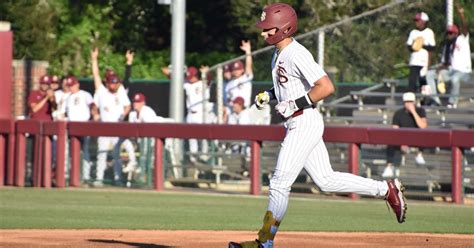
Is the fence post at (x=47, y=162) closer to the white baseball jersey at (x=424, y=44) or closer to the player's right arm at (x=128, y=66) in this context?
the player's right arm at (x=128, y=66)

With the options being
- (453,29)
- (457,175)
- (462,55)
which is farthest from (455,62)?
(457,175)

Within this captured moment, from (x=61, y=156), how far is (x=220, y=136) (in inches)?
110

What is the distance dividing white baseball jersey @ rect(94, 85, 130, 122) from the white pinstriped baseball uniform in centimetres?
1162

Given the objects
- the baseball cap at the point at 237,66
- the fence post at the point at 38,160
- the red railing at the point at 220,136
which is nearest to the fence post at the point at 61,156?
the red railing at the point at 220,136

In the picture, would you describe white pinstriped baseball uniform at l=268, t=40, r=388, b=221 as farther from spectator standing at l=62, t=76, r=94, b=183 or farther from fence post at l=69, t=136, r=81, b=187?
spectator standing at l=62, t=76, r=94, b=183

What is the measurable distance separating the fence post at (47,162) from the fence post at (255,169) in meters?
3.55

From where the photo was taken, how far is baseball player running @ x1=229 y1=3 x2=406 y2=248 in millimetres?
10906

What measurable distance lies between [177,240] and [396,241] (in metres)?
2.13

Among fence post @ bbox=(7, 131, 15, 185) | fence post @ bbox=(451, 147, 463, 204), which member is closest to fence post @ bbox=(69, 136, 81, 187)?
fence post @ bbox=(7, 131, 15, 185)

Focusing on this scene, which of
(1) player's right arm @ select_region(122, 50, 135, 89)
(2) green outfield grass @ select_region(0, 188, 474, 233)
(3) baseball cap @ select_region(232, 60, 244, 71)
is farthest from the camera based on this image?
(1) player's right arm @ select_region(122, 50, 135, 89)

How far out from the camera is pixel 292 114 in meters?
11.0

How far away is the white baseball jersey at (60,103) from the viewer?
75.2 feet

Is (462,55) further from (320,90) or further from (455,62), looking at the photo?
Result: (320,90)

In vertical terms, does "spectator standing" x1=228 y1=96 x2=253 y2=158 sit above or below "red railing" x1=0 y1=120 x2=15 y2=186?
above
